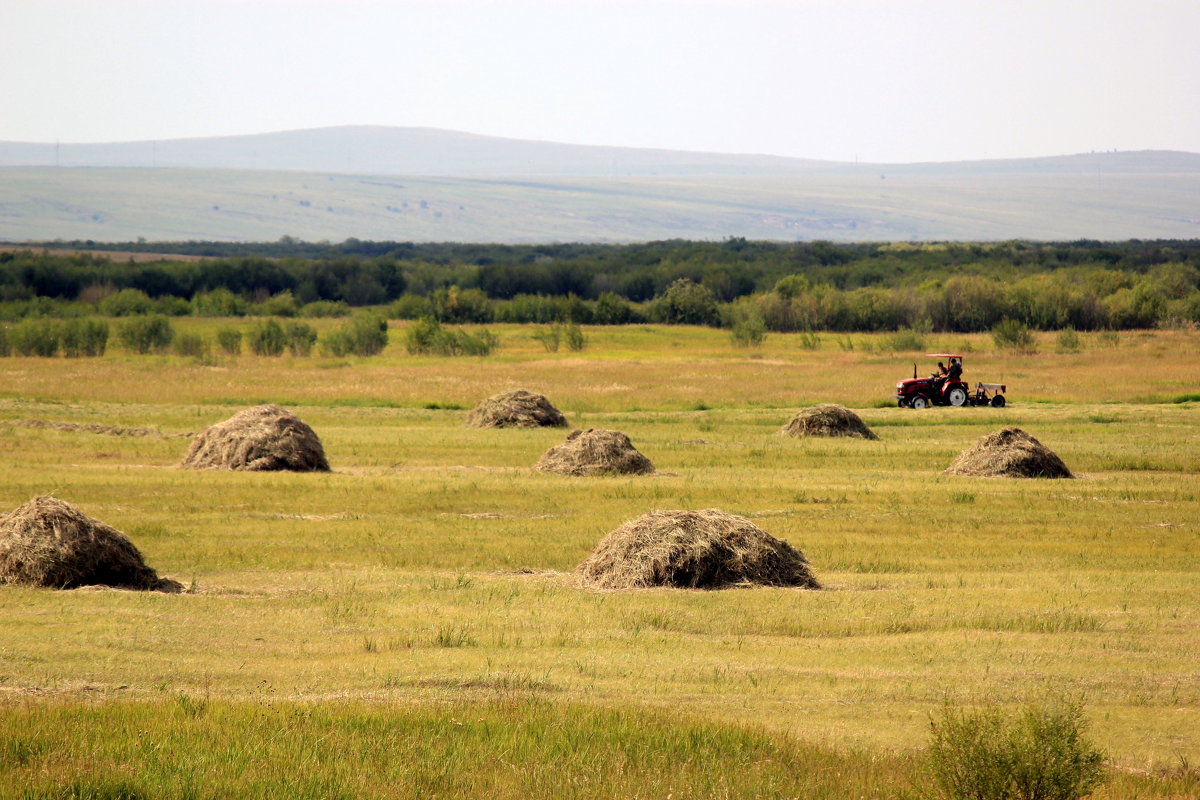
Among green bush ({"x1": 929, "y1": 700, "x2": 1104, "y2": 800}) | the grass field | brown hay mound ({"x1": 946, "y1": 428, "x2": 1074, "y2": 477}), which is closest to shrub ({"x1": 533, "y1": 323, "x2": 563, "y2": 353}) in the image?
the grass field

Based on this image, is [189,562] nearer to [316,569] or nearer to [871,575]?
[316,569]

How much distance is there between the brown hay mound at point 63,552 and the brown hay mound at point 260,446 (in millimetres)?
13835

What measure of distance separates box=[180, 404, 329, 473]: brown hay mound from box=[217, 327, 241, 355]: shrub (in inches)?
2059

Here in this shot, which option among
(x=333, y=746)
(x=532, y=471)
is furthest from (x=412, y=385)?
(x=333, y=746)

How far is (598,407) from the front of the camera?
53500mm

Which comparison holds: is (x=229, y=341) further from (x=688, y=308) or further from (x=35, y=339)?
(x=688, y=308)

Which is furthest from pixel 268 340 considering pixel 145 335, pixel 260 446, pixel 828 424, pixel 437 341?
pixel 260 446

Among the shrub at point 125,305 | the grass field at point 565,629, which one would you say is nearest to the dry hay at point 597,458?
the grass field at point 565,629

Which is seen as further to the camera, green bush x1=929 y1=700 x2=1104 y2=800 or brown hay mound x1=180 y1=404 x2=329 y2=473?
brown hay mound x1=180 y1=404 x2=329 y2=473

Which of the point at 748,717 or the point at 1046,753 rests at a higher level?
the point at 1046,753

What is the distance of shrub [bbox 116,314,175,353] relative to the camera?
84.4 metres

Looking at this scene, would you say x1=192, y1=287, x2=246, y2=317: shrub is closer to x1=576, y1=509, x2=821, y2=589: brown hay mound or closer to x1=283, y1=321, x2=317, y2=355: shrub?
x1=283, y1=321, x2=317, y2=355: shrub

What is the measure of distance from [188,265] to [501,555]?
464 ft

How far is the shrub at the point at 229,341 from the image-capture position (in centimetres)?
8406
